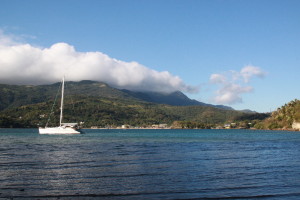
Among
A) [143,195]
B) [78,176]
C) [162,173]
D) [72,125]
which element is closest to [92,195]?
[143,195]

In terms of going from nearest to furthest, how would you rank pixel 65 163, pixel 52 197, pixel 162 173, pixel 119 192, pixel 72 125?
pixel 52 197, pixel 119 192, pixel 162 173, pixel 65 163, pixel 72 125

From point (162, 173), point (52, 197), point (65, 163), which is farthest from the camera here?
point (65, 163)

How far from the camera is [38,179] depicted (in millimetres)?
25422

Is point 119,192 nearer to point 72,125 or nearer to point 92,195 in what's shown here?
point 92,195

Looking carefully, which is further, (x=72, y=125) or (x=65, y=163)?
(x=72, y=125)

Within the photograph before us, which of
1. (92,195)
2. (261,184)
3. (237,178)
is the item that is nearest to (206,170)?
(237,178)

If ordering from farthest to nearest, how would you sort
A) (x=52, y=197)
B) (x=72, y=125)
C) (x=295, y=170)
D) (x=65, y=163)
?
1. (x=72, y=125)
2. (x=65, y=163)
3. (x=295, y=170)
4. (x=52, y=197)

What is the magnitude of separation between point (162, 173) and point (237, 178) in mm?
6612

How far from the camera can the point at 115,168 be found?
31719mm

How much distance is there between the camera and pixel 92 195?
Result: 20188 mm

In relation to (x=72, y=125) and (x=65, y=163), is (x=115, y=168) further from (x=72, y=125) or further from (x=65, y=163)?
(x=72, y=125)

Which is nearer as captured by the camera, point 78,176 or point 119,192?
point 119,192

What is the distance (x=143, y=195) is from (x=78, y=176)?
344 inches

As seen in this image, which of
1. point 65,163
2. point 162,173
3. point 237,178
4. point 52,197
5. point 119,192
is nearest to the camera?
point 52,197
